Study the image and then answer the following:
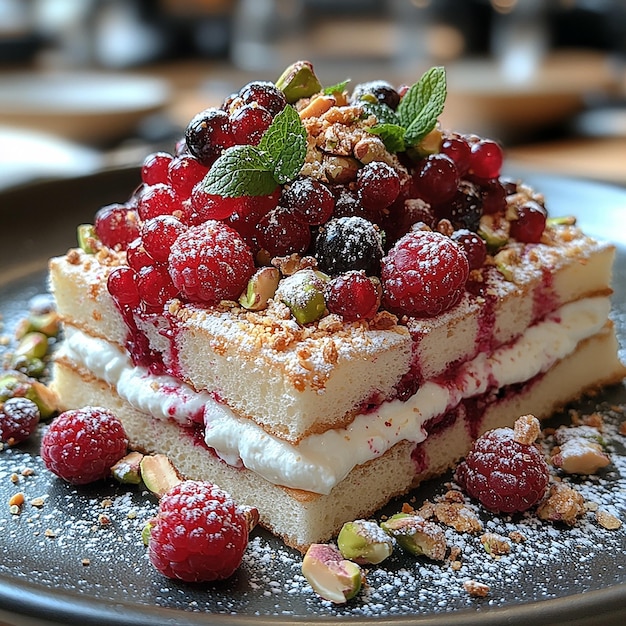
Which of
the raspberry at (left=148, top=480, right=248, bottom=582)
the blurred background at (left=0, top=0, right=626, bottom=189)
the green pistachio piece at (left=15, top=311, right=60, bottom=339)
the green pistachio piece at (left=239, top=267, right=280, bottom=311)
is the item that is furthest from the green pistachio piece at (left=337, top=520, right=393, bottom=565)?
the blurred background at (left=0, top=0, right=626, bottom=189)

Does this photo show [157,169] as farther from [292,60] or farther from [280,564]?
[292,60]

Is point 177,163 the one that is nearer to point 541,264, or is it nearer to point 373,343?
point 373,343

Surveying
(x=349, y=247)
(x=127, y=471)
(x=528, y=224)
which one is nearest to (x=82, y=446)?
(x=127, y=471)

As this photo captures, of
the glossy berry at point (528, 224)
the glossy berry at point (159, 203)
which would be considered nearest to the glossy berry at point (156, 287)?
the glossy berry at point (159, 203)

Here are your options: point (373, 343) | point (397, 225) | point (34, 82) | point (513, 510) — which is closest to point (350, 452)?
point (373, 343)

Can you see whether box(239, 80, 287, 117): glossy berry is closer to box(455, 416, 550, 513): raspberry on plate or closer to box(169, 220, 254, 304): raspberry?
box(169, 220, 254, 304): raspberry

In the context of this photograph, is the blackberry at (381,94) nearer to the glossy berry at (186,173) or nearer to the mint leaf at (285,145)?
the mint leaf at (285,145)
